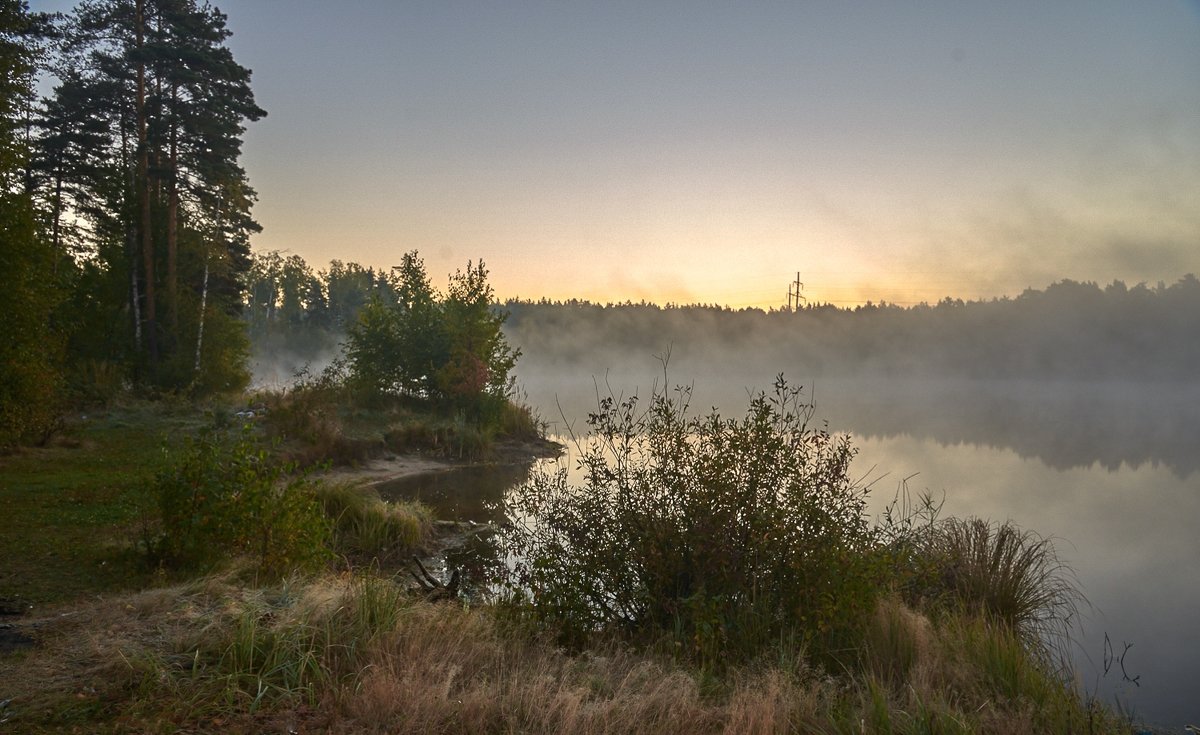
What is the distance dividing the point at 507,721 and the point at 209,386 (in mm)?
26688

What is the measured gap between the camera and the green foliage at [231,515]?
7.17 metres

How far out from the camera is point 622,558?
254 inches

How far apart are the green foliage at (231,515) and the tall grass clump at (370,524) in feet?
10.7

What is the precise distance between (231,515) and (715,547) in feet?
15.9

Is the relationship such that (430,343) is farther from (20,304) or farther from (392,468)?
(20,304)

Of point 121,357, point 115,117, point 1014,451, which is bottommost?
point 1014,451

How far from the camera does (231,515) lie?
23.6ft

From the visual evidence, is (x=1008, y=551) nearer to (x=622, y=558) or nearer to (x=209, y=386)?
(x=622, y=558)

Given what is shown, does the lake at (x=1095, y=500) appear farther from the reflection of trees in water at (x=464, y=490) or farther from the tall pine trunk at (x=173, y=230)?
the tall pine trunk at (x=173, y=230)

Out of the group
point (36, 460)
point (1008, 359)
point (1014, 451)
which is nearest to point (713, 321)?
point (1008, 359)

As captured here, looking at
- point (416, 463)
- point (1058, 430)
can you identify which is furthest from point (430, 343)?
point (1058, 430)

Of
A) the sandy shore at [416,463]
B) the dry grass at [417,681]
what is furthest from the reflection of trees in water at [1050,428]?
the dry grass at [417,681]

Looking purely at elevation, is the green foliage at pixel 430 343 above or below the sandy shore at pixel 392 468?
above

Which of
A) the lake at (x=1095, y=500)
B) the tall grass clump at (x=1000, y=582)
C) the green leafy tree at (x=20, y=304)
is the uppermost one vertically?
the green leafy tree at (x=20, y=304)
